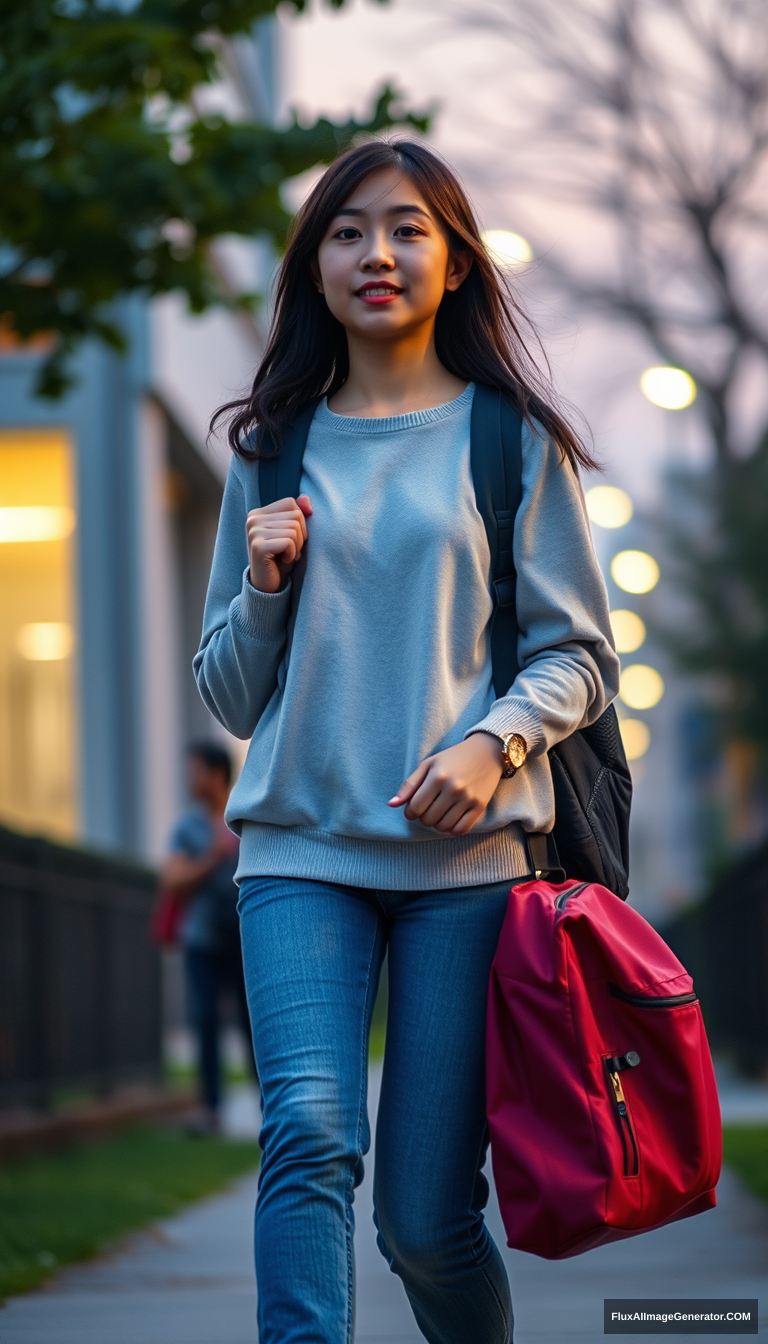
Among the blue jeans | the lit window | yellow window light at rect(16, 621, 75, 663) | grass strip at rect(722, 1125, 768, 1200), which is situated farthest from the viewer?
yellow window light at rect(16, 621, 75, 663)

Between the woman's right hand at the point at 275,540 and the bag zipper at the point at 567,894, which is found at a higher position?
the woman's right hand at the point at 275,540

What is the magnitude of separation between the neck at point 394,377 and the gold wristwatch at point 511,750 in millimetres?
596

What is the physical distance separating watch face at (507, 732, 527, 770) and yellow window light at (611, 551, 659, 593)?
1966 cm

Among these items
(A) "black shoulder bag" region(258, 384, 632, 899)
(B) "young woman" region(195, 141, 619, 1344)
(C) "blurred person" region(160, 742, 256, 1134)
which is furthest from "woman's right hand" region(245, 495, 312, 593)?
(C) "blurred person" region(160, 742, 256, 1134)

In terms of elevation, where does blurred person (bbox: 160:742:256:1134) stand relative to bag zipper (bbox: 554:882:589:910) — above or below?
below

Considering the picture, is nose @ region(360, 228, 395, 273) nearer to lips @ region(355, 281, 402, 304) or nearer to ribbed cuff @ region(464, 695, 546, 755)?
lips @ region(355, 281, 402, 304)

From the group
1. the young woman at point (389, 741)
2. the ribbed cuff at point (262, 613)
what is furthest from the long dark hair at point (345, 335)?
the ribbed cuff at point (262, 613)

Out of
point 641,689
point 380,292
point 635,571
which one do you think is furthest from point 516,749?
point 641,689

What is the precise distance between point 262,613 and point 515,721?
0.42 m

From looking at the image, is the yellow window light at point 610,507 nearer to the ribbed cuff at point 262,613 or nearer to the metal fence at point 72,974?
the metal fence at point 72,974

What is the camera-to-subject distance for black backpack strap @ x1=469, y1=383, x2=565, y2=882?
261 cm

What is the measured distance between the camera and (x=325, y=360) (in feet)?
9.47

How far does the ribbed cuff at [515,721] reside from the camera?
2449 millimetres

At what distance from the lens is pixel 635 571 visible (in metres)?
22.9
